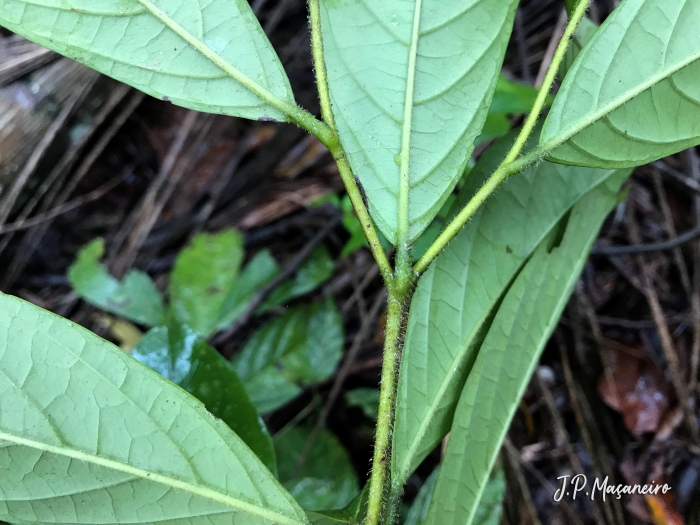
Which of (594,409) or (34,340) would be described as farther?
(594,409)

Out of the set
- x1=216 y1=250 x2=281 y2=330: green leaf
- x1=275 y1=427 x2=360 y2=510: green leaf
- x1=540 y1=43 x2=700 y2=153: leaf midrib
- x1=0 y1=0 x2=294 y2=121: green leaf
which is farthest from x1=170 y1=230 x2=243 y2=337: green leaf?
x1=540 y1=43 x2=700 y2=153: leaf midrib

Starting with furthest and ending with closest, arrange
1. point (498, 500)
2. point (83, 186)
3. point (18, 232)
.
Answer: point (83, 186), point (18, 232), point (498, 500)

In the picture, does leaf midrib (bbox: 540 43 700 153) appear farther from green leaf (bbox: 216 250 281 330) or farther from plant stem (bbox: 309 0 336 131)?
green leaf (bbox: 216 250 281 330)

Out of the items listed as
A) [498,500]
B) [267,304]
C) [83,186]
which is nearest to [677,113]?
[498,500]

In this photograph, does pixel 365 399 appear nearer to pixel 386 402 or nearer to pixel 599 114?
pixel 386 402

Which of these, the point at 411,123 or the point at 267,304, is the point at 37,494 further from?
the point at 267,304

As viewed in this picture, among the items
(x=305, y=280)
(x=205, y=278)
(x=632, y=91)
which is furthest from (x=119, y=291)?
(x=632, y=91)

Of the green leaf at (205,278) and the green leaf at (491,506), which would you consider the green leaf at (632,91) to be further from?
the green leaf at (205,278)
